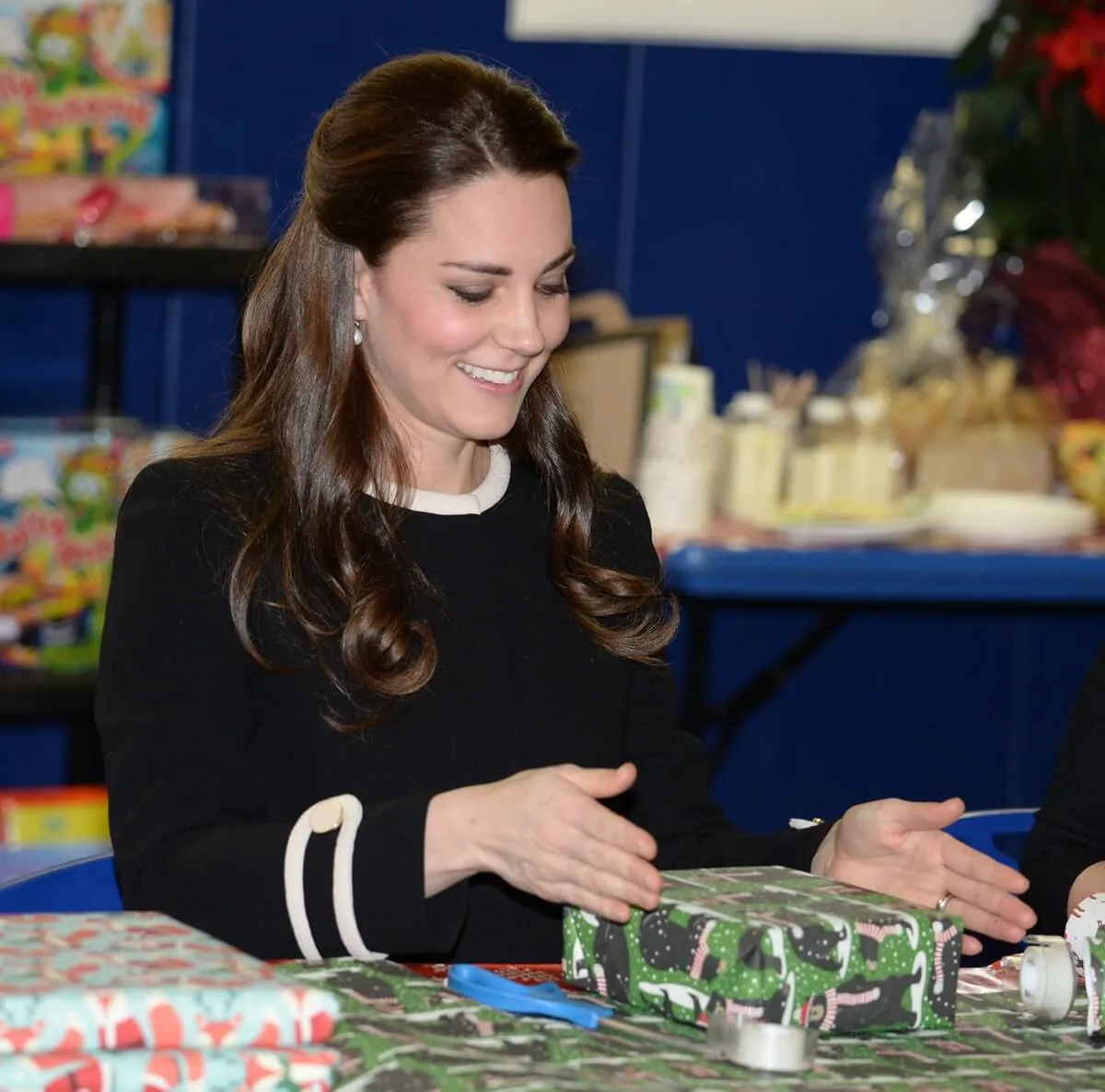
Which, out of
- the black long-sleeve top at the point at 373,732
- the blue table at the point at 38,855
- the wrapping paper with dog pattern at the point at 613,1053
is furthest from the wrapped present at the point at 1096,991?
the blue table at the point at 38,855

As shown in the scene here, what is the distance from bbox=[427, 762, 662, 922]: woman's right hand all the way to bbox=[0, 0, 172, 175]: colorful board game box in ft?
7.21

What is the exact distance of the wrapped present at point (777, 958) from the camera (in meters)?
1.16

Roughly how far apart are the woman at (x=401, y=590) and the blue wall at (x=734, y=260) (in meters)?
1.74

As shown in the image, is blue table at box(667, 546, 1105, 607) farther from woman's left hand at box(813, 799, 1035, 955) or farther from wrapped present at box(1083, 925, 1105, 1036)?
wrapped present at box(1083, 925, 1105, 1036)

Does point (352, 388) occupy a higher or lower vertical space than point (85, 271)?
lower

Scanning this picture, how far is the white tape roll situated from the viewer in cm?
110

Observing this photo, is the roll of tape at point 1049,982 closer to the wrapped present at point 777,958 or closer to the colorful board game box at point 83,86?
the wrapped present at point 777,958

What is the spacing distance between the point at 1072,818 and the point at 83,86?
2160 mm

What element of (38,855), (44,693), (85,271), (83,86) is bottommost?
(38,855)

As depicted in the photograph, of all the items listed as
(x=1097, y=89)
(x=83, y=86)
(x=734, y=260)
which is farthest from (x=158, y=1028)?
(x=734, y=260)

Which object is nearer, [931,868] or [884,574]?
[931,868]

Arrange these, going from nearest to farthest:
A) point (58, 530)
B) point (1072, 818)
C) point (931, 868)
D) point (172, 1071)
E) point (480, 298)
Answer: point (172, 1071) < point (931, 868) < point (480, 298) < point (1072, 818) < point (58, 530)

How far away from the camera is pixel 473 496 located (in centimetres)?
181

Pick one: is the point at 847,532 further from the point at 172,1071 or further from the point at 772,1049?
the point at 172,1071
